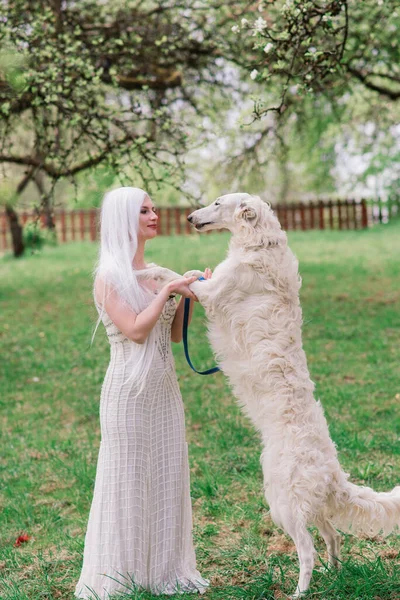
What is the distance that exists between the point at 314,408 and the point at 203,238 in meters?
19.5

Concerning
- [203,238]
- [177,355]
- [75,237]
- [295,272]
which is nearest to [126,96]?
[177,355]

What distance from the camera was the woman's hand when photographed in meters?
3.89

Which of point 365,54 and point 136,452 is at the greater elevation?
point 365,54

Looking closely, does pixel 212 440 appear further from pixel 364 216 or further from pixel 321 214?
pixel 321 214

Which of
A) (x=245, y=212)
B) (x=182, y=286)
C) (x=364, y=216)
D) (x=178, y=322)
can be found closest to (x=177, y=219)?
(x=364, y=216)

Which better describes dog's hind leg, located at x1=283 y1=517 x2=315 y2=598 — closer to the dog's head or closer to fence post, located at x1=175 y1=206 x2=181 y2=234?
the dog's head

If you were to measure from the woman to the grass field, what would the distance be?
0.23 meters

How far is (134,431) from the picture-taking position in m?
3.99

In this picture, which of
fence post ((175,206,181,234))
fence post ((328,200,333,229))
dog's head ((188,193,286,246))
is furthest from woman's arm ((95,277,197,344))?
fence post ((328,200,333,229))

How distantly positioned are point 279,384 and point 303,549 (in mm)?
863

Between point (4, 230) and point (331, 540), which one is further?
point (4, 230)

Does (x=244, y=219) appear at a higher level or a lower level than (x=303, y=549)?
higher

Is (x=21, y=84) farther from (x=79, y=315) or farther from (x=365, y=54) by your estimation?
(x=365, y=54)

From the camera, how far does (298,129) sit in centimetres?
1362
